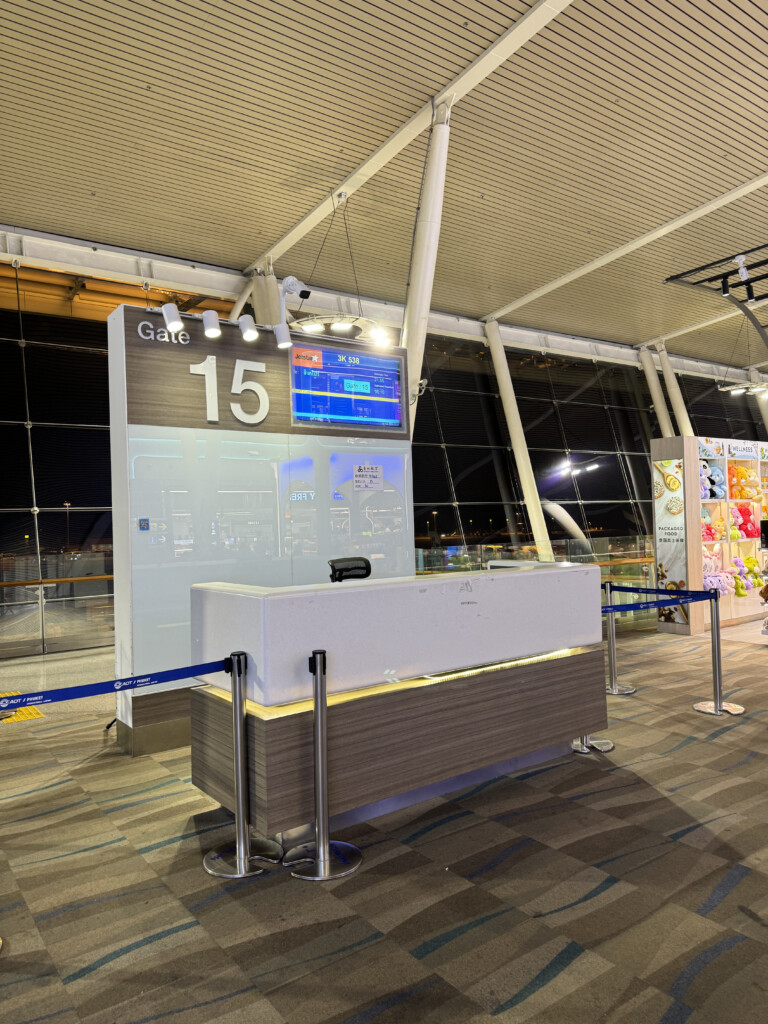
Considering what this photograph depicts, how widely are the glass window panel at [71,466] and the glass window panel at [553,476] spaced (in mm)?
6984

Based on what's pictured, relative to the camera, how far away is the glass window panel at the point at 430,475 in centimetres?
1084

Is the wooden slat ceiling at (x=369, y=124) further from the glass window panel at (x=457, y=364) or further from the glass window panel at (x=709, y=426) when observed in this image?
the glass window panel at (x=709, y=426)

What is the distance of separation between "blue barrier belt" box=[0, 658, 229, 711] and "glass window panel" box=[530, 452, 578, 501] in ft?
32.4

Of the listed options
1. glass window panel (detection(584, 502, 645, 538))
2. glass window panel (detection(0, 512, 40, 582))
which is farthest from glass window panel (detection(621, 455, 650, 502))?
glass window panel (detection(0, 512, 40, 582))

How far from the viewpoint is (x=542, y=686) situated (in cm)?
352

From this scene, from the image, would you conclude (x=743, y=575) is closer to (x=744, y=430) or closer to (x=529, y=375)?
(x=529, y=375)

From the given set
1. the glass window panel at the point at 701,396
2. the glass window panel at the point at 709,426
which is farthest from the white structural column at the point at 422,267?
the glass window panel at the point at 701,396

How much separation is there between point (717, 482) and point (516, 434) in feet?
12.4

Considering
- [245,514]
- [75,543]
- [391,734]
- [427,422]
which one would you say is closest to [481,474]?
[427,422]

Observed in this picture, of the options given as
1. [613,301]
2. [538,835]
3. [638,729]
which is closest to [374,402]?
[638,729]

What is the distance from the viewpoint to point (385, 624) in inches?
116

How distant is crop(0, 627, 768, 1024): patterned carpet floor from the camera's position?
6.23ft

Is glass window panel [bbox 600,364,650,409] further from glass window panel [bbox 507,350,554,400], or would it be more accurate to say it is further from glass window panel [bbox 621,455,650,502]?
glass window panel [bbox 507,350,554,400]

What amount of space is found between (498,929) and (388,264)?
344 inches
